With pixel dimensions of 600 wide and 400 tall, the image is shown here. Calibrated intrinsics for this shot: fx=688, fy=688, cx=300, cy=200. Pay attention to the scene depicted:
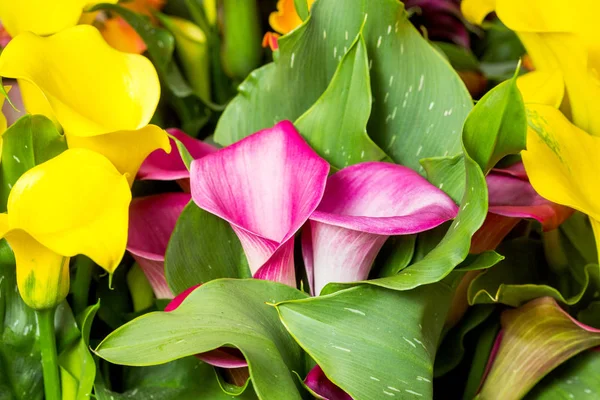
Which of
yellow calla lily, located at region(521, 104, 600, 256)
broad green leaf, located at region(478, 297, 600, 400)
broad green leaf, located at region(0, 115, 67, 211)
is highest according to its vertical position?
yellow calla lily, located at region(521, 104, 600, 256)

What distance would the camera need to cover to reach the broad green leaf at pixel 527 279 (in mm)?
374

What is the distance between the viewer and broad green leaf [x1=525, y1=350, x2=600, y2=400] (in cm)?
37

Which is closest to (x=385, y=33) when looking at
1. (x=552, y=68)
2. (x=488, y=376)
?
(x=552, y=68)

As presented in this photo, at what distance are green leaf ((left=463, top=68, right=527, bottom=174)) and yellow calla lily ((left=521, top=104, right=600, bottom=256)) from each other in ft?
0.12

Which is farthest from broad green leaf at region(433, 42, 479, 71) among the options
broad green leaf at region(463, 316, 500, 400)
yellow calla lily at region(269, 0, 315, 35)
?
broad green leaf at region(463, 316, 500, 400)

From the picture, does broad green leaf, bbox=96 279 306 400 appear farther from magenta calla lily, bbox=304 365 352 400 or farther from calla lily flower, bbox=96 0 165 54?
calla lily flower, bbox=96 0 165 54

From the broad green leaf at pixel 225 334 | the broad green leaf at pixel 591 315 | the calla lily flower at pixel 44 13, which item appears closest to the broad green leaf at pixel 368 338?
the broad green leaf at pixel 225 334

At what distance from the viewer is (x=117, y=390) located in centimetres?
41

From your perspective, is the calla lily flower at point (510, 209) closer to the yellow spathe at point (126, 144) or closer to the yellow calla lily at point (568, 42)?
the yellow calla lily at point (568, 42)

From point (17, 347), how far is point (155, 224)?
0.10 metres

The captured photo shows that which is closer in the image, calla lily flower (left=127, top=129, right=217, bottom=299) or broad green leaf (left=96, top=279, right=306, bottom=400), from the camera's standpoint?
broad green leaf (left=96, top=279, right=306, bottom=400)

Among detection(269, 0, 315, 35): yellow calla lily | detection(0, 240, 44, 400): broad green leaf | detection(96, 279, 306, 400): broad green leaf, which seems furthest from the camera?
detection(269, 0, 315, 35): yellow calla lily

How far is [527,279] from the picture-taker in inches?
17.0

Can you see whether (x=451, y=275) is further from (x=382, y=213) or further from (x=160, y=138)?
(x=160, y=138)
